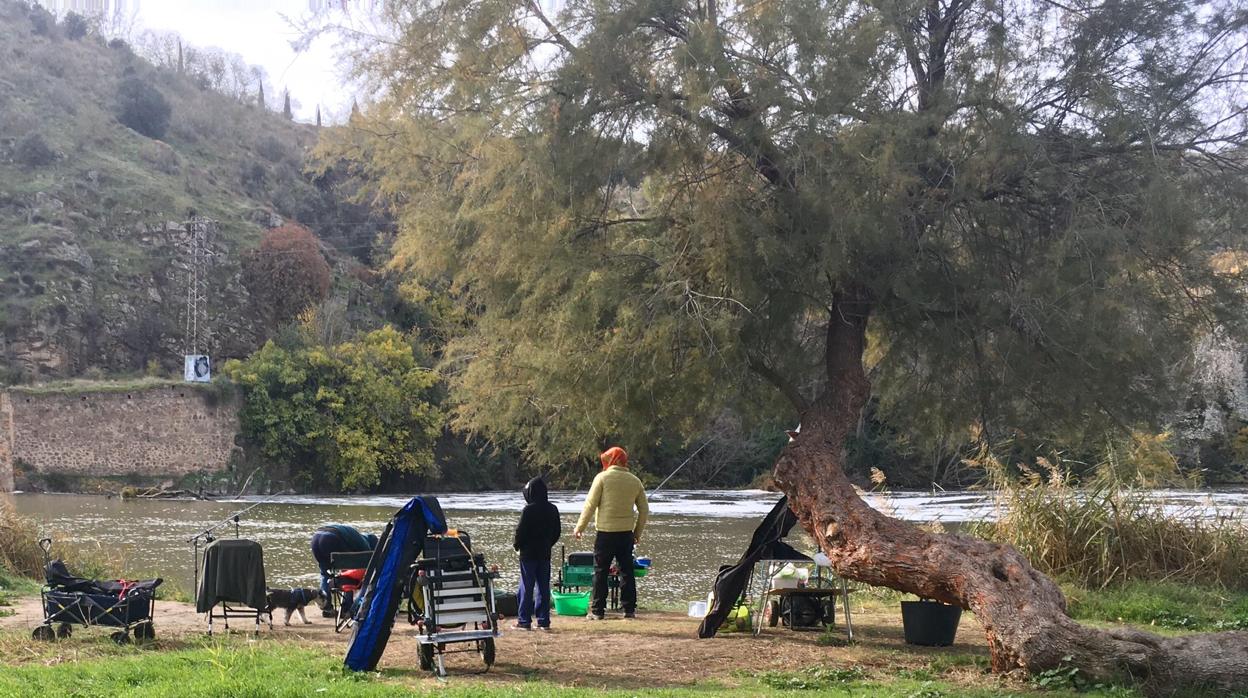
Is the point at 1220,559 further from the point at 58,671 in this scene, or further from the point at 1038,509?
the point at 58,671

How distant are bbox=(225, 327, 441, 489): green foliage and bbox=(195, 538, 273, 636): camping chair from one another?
107 ft

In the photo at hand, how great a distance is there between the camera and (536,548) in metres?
9.59

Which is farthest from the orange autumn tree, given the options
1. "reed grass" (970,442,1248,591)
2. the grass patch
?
the grass patch

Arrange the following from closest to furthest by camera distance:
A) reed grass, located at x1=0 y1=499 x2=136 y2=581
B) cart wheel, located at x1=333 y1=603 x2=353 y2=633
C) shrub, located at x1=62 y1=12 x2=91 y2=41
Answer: cart wheel, located at x1=333 y1=603 x2=353 y2=633
reed grass, located at x1=0 y1=499 x2=136 y2=581
shrub, located at x1=62 y1=12 x2=91 y2=41

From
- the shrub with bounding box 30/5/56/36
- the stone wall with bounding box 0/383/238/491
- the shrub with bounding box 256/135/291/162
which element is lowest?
the stone wall with bounding box 0/383/238/491

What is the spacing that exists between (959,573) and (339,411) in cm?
3658

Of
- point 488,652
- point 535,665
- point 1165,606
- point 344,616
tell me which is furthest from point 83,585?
point 1165,606

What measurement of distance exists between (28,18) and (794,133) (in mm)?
78934

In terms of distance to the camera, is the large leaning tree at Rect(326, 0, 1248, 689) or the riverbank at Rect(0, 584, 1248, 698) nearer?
the riverbank at Rect(0, 584, 1248, 698)

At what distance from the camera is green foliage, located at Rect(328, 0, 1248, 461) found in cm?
927

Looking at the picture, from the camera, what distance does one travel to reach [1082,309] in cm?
916

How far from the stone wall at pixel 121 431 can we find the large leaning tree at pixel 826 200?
109ft

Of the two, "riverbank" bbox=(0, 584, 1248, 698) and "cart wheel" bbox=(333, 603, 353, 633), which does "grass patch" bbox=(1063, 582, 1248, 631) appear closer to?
"riverbank" bbox=(0, 584, 1248, 698)

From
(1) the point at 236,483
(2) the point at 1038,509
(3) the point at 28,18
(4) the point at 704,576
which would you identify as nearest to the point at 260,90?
Answer: (3) the point at 28,18
